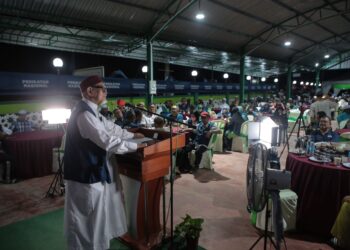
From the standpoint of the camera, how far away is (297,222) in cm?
329

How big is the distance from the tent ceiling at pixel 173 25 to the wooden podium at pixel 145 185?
6082mm

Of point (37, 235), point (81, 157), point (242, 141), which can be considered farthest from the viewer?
point (242, 141)

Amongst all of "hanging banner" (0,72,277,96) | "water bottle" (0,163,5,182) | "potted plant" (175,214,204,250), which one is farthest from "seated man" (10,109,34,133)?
"potted plant" (175,214,204,250)

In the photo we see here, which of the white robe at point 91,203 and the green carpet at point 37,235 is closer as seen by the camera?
the white robe at point 91,203

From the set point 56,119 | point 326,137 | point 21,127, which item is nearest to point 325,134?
point 326,137

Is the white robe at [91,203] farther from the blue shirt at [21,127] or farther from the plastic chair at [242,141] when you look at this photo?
the plastic chair at [242,141]

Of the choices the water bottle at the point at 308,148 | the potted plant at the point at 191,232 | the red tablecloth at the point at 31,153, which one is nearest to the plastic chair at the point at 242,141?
the water bottle at the point at 308,148

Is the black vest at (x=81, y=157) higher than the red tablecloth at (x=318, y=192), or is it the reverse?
the black vest at (x=81, y=157)

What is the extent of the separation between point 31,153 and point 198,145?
359cm

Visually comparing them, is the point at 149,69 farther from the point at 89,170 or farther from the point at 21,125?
the point at 89,170

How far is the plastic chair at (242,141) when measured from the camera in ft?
24.4

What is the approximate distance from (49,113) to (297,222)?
4.31 meters

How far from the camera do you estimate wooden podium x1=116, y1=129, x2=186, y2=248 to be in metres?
2.45

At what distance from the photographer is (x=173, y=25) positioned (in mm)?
9836
